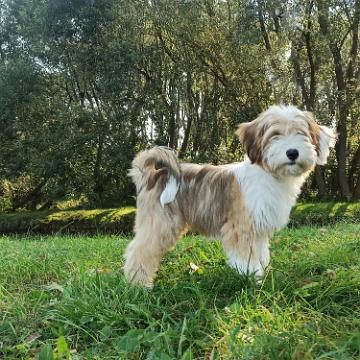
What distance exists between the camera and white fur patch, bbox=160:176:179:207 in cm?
414

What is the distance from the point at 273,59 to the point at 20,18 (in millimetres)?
10476

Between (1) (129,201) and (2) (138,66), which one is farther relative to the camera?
(1) (129,201)

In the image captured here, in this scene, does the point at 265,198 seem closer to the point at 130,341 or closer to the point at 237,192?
the point at 237,192

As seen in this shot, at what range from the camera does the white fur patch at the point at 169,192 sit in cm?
414

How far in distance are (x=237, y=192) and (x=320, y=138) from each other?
82 centimetres

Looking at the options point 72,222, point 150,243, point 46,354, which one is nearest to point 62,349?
point 46,354

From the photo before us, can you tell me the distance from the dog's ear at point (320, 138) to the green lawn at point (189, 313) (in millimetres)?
882

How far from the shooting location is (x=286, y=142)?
12.4ft

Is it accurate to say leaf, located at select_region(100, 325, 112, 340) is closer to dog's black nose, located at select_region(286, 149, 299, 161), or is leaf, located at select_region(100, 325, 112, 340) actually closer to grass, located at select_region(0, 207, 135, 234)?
dog's black nose, located at select_region(286, 149, 299, 161)

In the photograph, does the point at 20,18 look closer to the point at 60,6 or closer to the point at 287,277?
the point at 60,6

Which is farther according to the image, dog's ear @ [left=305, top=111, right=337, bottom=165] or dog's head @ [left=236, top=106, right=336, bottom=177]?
dog's ear @ [left=305, top=111, right=337, bottom=165]

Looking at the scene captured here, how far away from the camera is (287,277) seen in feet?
12.1

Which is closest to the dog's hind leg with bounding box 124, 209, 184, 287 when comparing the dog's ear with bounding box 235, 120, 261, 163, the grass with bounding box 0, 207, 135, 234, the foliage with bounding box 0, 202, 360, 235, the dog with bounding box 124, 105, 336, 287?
the dog with bounding box 124, 105, 336, 287

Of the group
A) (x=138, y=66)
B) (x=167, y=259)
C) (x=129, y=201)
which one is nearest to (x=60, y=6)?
(x=138, y=66)
